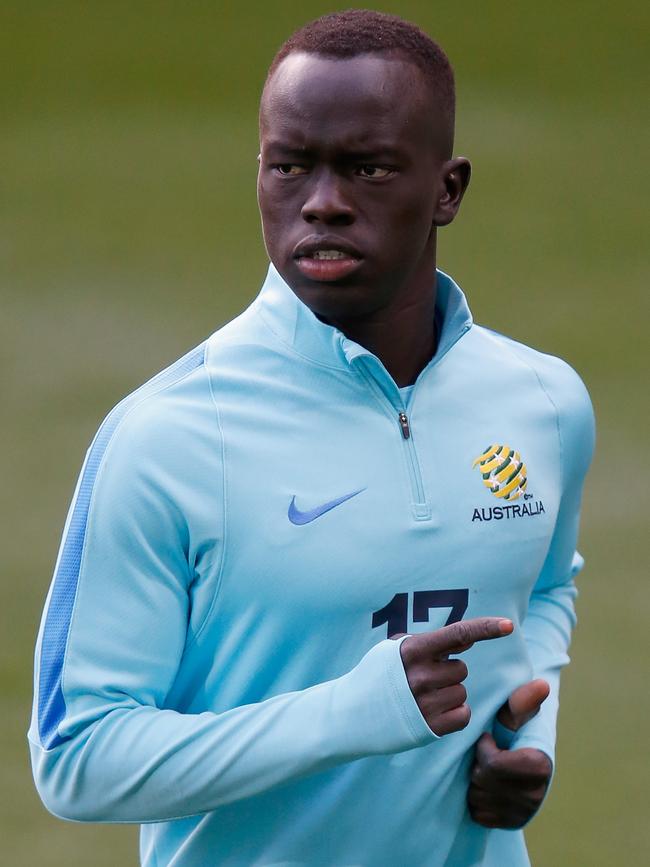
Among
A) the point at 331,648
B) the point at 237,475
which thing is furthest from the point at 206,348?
the point at 331,648

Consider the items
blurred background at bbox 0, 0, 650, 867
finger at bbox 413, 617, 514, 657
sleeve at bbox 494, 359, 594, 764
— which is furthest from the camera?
blurred background at bbox 0, 0, 650, 867

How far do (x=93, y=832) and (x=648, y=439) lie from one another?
1.30 metres

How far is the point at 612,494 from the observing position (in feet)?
9.93

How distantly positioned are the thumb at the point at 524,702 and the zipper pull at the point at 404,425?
227 millimetres

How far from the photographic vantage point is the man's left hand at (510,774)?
1295 millimetres

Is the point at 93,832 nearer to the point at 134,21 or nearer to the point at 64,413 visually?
the point at 64,413

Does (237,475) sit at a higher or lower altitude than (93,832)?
higher

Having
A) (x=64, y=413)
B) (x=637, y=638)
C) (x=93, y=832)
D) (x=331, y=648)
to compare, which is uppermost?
(x=331, y=648)

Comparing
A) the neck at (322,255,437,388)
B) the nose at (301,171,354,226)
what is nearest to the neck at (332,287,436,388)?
the neck at (322,255,437,388)

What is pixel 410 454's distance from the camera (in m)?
1.27

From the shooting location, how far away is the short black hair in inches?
47.8

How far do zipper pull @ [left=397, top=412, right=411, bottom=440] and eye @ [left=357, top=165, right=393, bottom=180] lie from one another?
19 cm

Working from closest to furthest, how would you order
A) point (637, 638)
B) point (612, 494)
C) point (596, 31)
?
point (637, 638)
point (612, 494)
point (596, 31)

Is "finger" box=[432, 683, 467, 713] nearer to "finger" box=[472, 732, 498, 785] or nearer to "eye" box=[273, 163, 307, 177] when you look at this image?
"finger" box=[472, 732, 498, 785]
